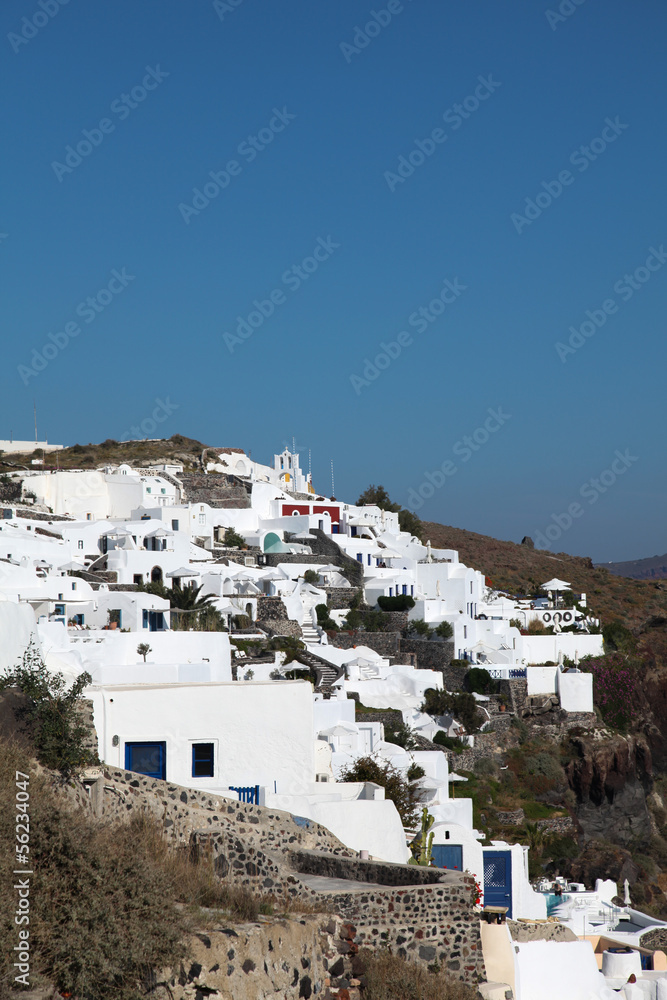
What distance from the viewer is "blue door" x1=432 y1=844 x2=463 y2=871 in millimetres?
16047

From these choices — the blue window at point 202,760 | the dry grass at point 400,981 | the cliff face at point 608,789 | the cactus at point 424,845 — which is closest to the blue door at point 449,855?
the cactus at point 424,845

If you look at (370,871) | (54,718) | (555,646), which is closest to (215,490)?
(555,646)

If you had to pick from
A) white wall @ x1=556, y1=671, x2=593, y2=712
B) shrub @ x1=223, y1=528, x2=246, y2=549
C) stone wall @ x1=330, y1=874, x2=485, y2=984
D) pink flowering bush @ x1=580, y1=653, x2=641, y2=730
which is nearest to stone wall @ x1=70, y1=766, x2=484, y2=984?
stone wall @ x1=330, y1=874, x2=485, y2=984

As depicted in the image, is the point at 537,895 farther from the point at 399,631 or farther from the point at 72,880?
the point at 399,631

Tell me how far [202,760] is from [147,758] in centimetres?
76

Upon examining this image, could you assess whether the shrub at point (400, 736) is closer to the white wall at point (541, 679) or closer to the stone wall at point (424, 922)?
the white wall at point (541, 679)

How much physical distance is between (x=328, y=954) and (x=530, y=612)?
1277 inches

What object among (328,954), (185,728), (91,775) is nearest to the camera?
(328,954)

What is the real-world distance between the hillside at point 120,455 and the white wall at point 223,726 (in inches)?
1703

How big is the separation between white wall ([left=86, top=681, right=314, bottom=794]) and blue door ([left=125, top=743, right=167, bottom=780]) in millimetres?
71

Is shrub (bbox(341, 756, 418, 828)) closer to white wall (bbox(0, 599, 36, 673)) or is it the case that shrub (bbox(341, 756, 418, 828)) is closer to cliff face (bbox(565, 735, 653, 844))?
white wall (bbox(0, 599, 36, 673))

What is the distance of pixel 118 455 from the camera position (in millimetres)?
61719

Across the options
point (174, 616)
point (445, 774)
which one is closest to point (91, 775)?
point (445, 774)

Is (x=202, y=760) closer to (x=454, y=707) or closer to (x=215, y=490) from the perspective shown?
(x=454, y=707)
